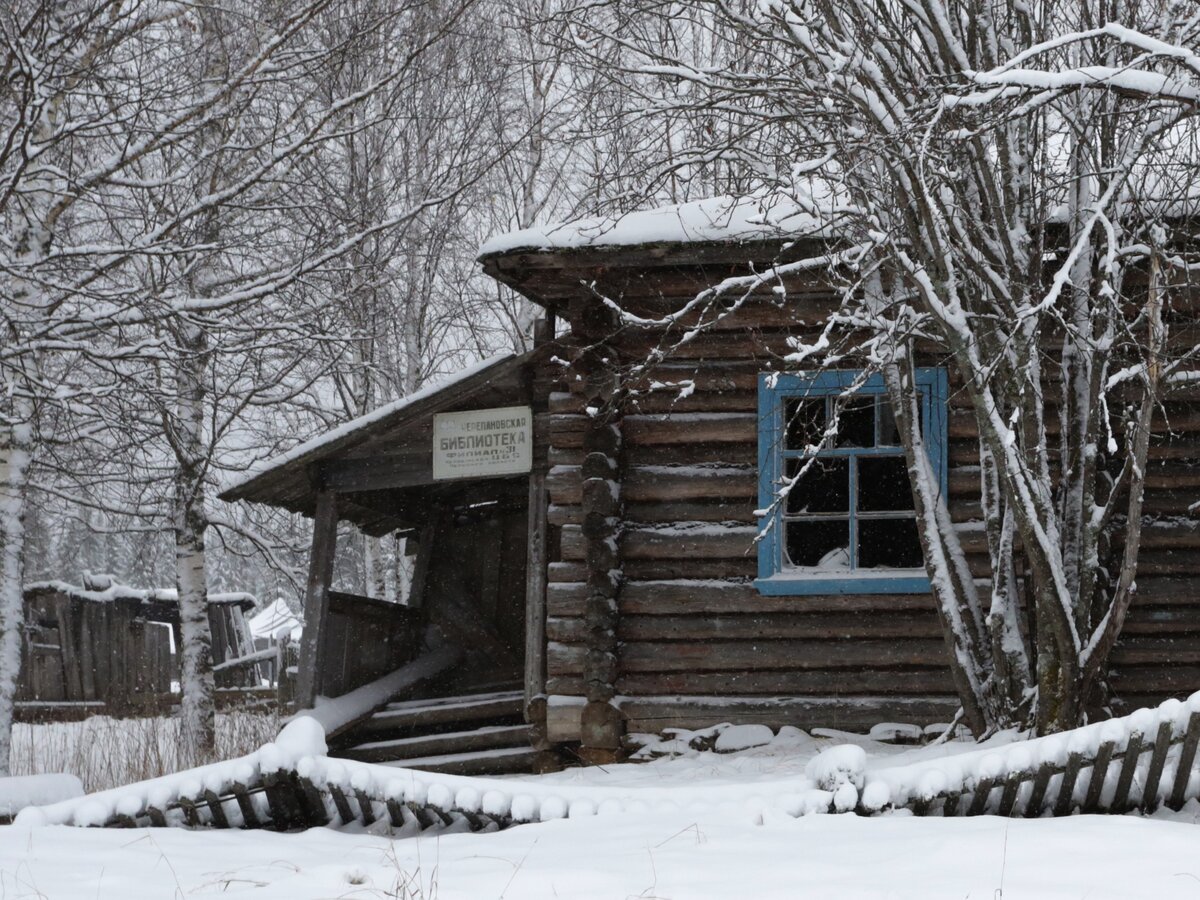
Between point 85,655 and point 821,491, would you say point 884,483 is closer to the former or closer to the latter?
point 821,491

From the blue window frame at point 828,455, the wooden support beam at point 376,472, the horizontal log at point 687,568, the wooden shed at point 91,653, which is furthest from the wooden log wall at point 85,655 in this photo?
the blue window frame at point 828,455

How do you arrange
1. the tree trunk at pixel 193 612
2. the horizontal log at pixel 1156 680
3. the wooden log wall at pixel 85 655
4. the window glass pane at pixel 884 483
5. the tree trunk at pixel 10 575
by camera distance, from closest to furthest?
the horizontal log at pixel 1156 680 < the tree trunk at pixel 10 575 < the window glass pane at pixel 884 483 < the tree trunk at pixel 193 612 < the wooden log wall at pixel 85 655

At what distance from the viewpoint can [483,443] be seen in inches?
362

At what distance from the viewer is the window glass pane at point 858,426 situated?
9.14 m

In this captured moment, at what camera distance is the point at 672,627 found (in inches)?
335

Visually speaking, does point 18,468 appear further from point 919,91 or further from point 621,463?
point 919,91

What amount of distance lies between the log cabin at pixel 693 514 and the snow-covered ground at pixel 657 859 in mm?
2992

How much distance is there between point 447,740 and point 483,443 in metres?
2.21

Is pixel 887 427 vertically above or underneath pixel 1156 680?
above

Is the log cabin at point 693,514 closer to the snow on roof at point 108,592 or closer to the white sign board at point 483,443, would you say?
the white sign board at point 483,443

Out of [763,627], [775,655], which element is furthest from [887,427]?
[775,655]

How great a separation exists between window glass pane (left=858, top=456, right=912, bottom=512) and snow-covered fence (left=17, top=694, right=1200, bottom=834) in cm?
561

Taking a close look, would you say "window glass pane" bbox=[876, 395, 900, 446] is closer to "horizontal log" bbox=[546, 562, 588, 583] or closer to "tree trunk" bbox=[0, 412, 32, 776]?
"horizontal log" bbox=[546, 562, 588, 583]

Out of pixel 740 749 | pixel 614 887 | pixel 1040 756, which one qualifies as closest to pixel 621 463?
pixel 740 749
